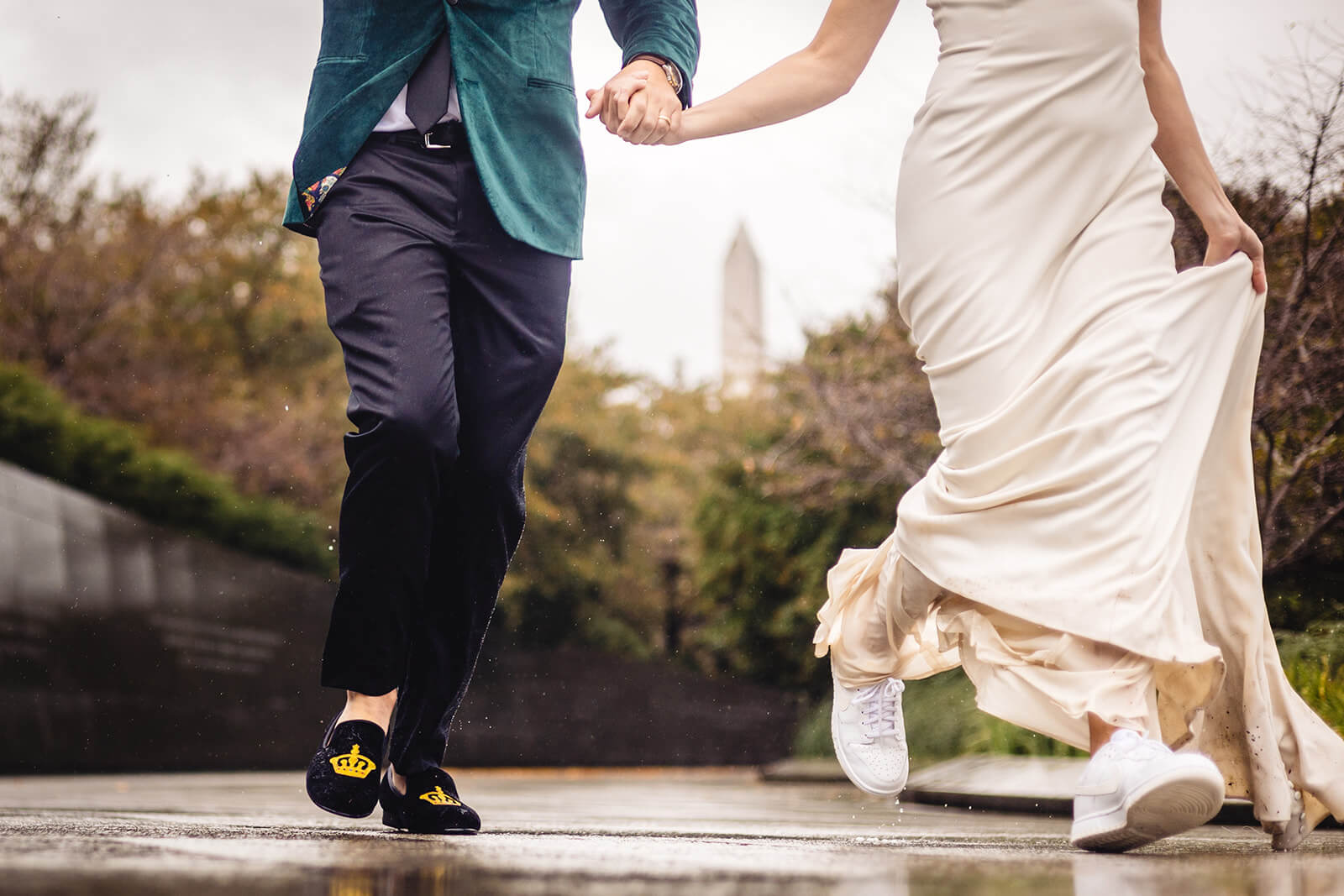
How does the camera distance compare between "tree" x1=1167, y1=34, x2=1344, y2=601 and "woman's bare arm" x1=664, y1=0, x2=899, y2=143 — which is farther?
"tree" x1=1167, y1=34, x2=1344, y2=601

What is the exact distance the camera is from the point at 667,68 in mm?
2973

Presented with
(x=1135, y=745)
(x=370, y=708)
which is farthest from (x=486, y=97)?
(x=1135, y=745)

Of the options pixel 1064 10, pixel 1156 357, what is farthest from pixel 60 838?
pixel 1064 10

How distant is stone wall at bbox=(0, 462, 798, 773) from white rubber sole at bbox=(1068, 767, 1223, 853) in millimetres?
8153

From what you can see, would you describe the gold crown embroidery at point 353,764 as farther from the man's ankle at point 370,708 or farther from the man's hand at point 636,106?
the man's hand at point 636,106

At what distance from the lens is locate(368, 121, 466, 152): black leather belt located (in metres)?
2.65

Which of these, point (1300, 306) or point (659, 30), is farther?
point (1300, 306)

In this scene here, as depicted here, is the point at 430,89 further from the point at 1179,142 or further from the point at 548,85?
the point at 1179,142

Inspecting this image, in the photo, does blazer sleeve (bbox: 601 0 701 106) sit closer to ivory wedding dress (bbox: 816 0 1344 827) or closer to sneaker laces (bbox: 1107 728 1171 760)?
ivory wedding dress (bbox: 816 0 1344 827)

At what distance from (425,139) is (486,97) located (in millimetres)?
159

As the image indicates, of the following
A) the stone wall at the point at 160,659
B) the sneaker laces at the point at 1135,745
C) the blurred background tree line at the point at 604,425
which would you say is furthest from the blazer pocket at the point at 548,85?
the stone wall at the point at 160,659

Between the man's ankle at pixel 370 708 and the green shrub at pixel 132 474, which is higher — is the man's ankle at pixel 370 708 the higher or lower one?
the lower one

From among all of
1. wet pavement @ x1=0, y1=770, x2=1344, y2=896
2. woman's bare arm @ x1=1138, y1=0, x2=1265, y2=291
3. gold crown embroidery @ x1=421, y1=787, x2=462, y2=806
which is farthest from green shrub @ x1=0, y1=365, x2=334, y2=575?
woman's bare arm @ x1=1138, y1=0, x2=1265, y2=291

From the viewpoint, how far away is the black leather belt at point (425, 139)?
8.70 feet
